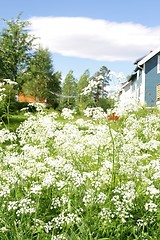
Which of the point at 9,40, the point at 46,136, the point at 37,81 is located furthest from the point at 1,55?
the point at 46,136

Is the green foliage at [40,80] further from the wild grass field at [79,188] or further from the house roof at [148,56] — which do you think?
the wild grass field at [79,188]

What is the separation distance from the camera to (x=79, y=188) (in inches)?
173

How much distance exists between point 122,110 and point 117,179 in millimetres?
834

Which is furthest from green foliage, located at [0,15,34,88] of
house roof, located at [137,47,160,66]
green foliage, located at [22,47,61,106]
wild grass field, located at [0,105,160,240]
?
wild grass field, located at [0,105,160,240]

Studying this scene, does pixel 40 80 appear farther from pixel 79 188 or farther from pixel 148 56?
pixel 79 188

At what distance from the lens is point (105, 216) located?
4.05 metres

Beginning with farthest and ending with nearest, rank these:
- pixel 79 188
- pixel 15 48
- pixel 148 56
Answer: pixel 15 48
pixel 148 56
pixel 79 188

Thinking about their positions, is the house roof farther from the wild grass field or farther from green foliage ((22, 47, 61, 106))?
the wild grass field

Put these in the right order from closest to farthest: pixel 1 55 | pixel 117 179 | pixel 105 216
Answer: pixel 105 216 < pixel 117 179 < pixel 1 55

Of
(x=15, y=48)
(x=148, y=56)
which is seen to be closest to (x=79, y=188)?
(x=148, y=56)

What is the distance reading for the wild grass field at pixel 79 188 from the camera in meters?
4.04

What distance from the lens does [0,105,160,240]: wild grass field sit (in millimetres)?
4039

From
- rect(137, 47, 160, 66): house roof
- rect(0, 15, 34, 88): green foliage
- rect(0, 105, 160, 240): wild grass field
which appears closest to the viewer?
rect(0, 105, 160, 240): wild grass field

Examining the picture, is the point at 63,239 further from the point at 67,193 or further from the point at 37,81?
the point at 37,81
